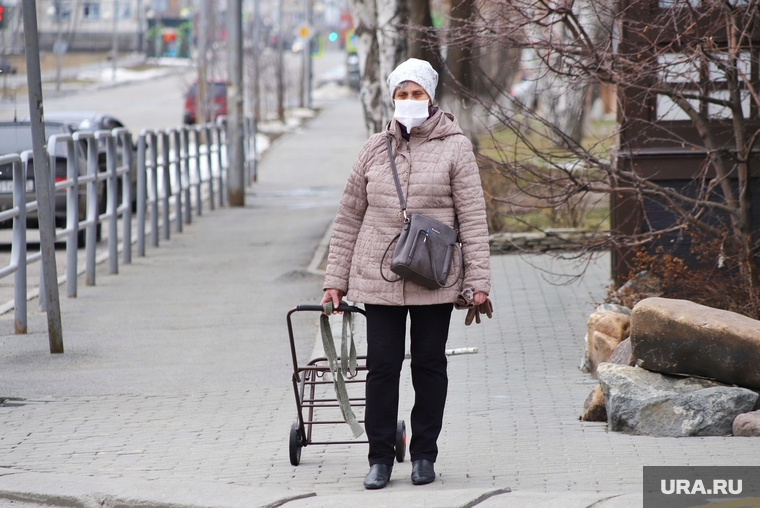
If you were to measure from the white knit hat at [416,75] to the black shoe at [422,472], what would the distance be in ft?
4.95

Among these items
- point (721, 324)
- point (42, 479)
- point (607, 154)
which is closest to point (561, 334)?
point (607, 154)

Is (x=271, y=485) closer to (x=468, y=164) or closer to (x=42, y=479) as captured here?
(x=42, y=479)

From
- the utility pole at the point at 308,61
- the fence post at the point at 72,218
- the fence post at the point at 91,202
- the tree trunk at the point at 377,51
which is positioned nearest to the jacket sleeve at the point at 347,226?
the fence post at the point at 72,218

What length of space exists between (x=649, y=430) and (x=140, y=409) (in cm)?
279

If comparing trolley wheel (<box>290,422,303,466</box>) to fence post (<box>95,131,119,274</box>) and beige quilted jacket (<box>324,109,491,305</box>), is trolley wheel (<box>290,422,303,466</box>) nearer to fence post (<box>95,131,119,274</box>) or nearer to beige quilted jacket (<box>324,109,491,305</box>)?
beige quilted jacket (<box>324,109,491,305</box>)

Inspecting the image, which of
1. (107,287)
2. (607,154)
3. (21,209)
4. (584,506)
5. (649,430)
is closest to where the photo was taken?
(584,506)

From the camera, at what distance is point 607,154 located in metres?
7.98

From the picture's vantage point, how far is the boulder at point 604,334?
6.85m

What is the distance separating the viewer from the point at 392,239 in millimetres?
4648

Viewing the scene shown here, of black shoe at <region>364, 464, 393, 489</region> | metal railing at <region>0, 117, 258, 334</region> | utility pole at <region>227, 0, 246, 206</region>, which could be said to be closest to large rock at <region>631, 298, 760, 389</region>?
black shoe at <region>364, 464, 393, 489</region>

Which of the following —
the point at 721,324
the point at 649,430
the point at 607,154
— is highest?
the point at 607,154

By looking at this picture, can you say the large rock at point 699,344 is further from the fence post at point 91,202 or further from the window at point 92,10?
the window at point 92,10

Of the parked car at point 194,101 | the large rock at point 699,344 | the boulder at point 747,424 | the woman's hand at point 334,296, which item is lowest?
the parked car at point 194,101

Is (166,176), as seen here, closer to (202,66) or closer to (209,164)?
(209,164)
